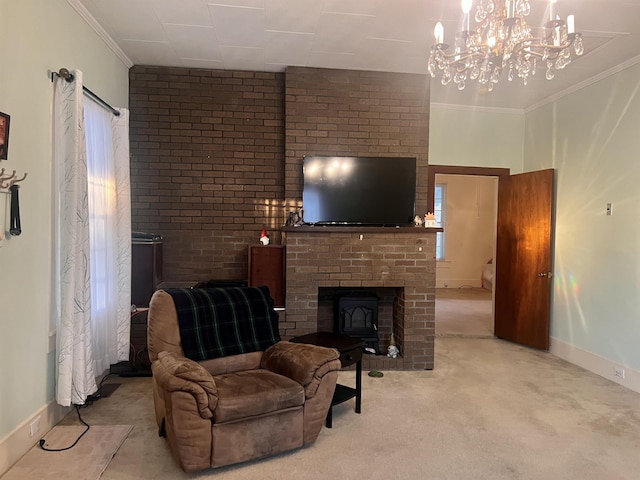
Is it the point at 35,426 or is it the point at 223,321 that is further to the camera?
the point at 223,321

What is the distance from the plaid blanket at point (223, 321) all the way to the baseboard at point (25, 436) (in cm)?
96

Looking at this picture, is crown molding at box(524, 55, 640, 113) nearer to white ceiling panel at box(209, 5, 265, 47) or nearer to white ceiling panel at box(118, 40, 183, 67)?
white ceiling panel at box(209, 5, 265, 47)

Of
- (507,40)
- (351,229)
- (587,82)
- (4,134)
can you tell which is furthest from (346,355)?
(587,82)

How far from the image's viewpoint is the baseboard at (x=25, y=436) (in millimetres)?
2223

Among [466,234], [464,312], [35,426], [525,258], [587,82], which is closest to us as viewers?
[35,426]

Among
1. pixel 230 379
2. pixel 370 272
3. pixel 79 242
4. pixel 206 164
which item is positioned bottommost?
pixel 230 379

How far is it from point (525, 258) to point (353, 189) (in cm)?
229

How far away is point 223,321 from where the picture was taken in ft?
9.16

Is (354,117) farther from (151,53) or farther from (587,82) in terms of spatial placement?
(587,82)

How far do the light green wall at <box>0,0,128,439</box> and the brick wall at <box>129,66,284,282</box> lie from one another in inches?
51.0

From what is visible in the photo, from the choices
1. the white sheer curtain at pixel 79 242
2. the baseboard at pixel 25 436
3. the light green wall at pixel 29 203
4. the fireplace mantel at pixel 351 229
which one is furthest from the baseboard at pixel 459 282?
the light green wall at pixel 29 203

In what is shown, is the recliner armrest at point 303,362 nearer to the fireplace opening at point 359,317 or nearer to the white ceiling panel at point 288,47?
the fireplace opening at point 359,317

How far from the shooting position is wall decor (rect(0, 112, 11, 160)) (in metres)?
2.13

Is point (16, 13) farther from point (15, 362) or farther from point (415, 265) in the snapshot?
point (415, 265)
